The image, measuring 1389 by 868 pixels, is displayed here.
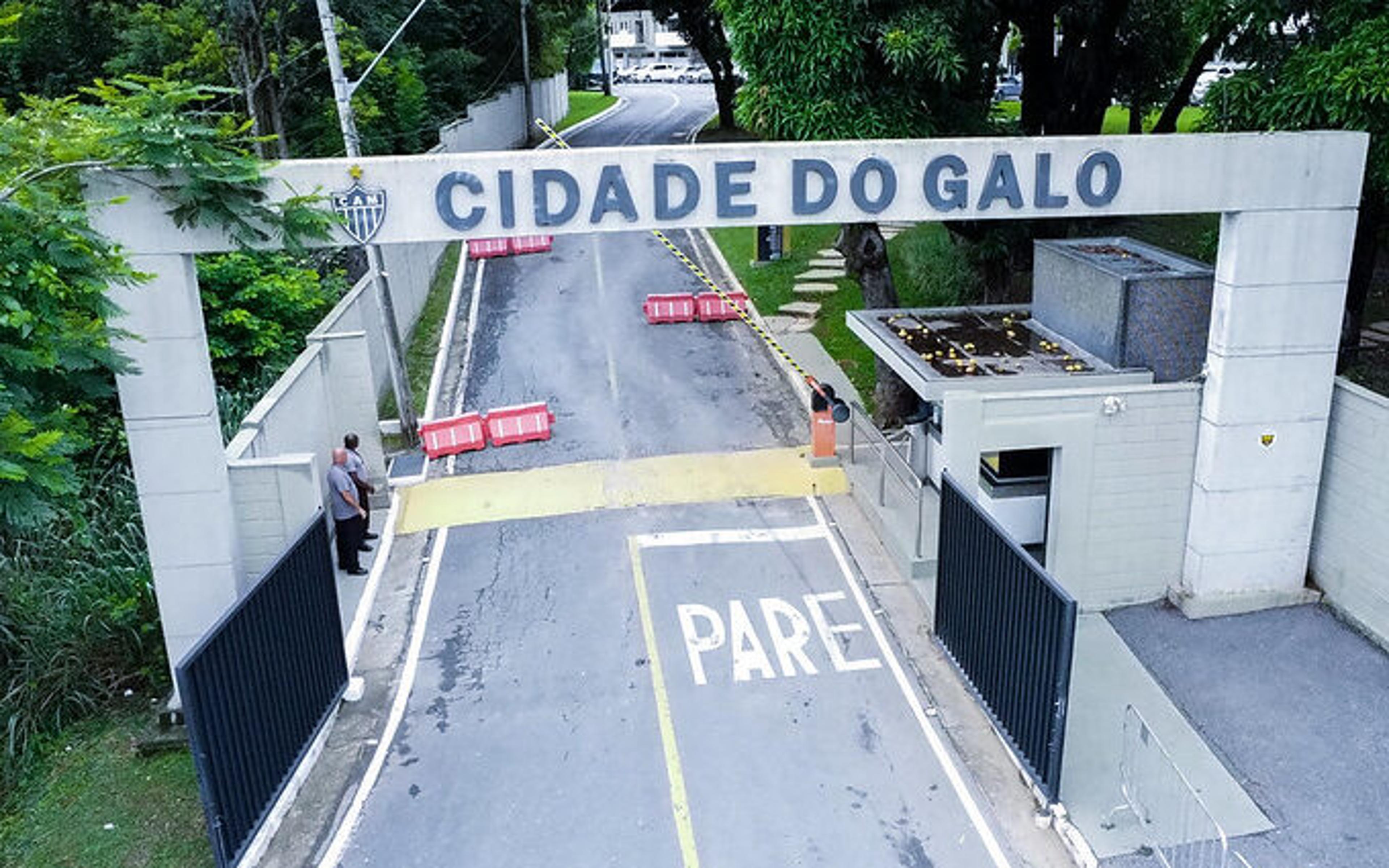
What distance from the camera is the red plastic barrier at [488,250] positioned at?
30344mm

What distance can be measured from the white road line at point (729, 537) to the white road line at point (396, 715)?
2589 millimetres

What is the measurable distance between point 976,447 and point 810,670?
10.1 ft

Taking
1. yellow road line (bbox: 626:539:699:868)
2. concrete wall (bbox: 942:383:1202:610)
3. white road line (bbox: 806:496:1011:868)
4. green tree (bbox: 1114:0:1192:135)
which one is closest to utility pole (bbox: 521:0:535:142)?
green tree (bbox: 1114:0:1192:135)

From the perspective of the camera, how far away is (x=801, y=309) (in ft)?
82.0

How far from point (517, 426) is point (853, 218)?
27.8 ft

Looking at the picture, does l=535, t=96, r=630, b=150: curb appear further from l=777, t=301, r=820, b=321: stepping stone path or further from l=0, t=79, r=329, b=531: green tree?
l=0, t=79, r=329, b=531: green tree

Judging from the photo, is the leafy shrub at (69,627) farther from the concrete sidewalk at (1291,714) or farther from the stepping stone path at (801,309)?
the stepping stone path at (801,309)

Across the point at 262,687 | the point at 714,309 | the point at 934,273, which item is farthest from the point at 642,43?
the point at 262,687

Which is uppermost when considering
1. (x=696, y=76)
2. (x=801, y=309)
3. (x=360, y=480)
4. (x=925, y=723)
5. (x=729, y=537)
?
(x=696, y=76)

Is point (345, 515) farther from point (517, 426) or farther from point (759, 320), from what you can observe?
point (759, 320)

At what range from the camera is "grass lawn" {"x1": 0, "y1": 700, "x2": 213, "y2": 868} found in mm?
9461

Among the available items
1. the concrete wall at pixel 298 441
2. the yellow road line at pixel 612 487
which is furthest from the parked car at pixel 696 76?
the concrete wall at pixel 298 441

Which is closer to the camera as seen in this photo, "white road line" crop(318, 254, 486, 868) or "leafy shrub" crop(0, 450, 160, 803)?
"white road line" crop(318, 254, 486, 868)

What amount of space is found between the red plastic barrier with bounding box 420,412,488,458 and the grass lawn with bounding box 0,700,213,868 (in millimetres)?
7121
